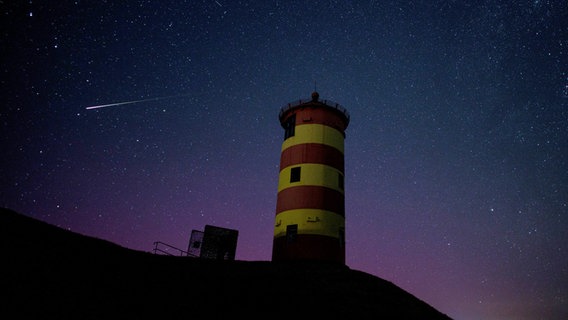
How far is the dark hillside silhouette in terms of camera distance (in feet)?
24.3

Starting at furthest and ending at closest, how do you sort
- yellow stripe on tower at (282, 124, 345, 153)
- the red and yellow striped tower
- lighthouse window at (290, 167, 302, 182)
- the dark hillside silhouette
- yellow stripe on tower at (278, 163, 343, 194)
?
yellow stripe on tower at (282, 124, 345, 153), lighthouse window at (290, 167, 302, 182), yellow stripe on tower at (278, 163, 343, 194), the red and yellow striped tower, the dark hillside silhouette

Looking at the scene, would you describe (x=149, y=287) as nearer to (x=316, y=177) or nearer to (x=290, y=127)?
(x=316, y=177)

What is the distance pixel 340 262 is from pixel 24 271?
15.2 meters

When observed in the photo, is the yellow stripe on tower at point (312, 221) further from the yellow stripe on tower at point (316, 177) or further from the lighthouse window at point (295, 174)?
the lighthouse window at point (295, 174)

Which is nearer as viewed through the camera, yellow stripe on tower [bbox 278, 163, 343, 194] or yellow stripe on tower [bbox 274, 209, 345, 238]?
yellow stripe on tower [bbox 274, 209, 345, 238]

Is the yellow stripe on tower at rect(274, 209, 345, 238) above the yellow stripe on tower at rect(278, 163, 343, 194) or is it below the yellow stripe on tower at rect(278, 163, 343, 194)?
below

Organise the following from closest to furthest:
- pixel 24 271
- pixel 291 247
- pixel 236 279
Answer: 1. pixel 24 271
2. pixel 236 279
3. pixel 291 247

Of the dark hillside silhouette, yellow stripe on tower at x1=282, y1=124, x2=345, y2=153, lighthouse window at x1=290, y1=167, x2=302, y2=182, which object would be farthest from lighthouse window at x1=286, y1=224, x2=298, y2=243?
yellow stripe on tower at x1=282, y1=124, x2=345, y2=153

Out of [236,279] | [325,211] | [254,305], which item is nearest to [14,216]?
[236,279]

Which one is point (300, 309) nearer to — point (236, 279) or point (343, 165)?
point (236, 279)

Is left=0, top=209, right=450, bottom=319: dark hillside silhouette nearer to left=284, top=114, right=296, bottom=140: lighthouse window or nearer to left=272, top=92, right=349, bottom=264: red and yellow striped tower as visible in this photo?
left=272, top=92, right=349, bottom=264: red and yellow striped tower

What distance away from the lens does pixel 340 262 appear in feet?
61.7

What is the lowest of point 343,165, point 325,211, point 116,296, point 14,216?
point 116,296

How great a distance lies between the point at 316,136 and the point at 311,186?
3.58 meters
